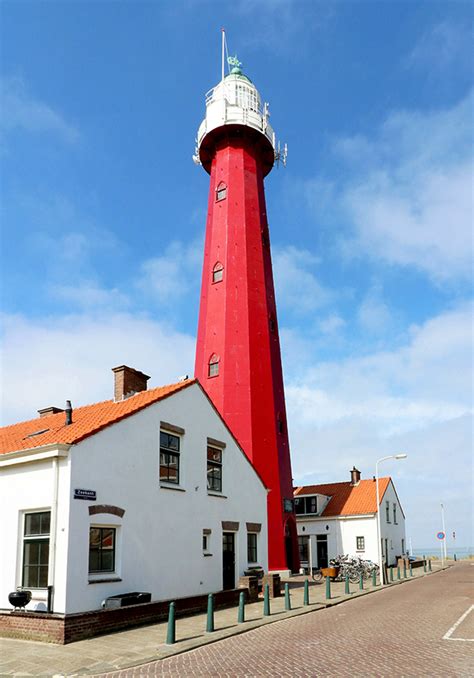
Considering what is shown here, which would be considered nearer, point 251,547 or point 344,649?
point 344,649

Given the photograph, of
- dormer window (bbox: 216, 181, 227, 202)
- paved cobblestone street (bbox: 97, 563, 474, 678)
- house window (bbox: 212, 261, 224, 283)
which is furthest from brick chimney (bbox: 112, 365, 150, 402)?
dormer window (bbox: 216, 181, 227, 202)

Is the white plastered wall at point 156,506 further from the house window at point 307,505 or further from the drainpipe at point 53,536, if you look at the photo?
the house window at point 307,505

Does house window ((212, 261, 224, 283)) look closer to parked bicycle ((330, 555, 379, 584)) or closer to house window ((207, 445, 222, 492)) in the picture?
house window ((207, 445, 222, 492))

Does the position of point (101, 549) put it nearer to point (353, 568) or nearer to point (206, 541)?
point (206, 541)

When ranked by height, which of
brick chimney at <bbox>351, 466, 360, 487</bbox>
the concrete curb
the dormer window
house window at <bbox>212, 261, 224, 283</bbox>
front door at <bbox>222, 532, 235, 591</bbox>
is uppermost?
the dormer window

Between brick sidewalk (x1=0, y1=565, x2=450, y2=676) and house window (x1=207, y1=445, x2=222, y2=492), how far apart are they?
16.7 feet

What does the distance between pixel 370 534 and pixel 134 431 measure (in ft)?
94.8

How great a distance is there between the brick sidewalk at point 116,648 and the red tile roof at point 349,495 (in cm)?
2595

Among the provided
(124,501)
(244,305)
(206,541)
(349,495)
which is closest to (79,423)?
(124,501)

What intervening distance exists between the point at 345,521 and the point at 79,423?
29.7 metres

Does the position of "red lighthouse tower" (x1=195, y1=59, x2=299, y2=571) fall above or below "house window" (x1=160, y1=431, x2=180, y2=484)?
above

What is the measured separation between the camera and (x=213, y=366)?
34.3m

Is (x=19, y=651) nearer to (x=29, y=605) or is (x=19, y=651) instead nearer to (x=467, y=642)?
(x=29, y=605)

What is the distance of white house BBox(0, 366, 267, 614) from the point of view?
15.8 m
